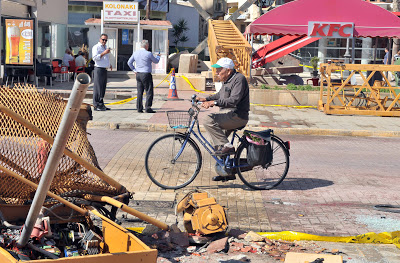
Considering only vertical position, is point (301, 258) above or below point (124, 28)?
below

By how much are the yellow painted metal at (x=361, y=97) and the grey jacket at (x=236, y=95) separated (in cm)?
911

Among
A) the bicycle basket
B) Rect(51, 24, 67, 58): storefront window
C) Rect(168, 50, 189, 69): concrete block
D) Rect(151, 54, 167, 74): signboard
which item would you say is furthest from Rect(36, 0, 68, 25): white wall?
the bicycle basket

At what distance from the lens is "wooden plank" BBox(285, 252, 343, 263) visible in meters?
5.52

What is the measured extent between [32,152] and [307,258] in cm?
259

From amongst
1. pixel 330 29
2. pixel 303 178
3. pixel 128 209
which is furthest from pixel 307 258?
pixel 330 29

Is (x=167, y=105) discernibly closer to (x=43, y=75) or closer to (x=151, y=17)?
(x=43, y=75)

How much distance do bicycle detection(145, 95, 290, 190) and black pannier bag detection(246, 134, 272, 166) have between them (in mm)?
60

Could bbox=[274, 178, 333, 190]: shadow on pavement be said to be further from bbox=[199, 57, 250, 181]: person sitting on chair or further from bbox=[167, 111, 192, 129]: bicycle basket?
bbox=[167, 111, 192, 129]: bicycle basket

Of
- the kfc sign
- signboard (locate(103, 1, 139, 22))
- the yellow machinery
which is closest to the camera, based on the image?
the yellow machinery

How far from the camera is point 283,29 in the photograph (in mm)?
20609

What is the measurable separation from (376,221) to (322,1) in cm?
1531

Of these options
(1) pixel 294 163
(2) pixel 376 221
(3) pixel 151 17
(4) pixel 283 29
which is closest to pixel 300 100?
(4) pixel 283 29

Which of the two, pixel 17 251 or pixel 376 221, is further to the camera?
pixel 376 221

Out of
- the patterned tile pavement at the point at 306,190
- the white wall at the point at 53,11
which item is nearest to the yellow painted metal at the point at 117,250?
the patterned tile pavement at the point at 306,190
